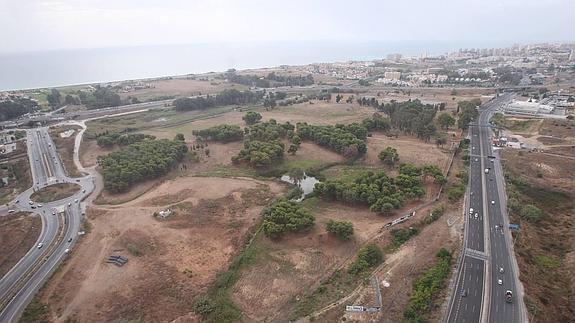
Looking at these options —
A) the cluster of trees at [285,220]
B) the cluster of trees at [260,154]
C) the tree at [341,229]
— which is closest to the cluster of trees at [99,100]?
the cluster of trees at [260,154]

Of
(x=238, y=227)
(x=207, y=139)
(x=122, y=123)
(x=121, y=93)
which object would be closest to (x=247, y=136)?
(x=207, y=139)

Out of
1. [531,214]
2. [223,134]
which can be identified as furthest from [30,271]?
[531,214]

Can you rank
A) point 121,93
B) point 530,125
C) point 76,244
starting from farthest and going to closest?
point 121,93
point 530,125
point 76,244

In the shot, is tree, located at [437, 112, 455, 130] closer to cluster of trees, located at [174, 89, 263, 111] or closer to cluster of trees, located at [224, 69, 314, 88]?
cluster of trees, located at [174, 89, 263, 111]

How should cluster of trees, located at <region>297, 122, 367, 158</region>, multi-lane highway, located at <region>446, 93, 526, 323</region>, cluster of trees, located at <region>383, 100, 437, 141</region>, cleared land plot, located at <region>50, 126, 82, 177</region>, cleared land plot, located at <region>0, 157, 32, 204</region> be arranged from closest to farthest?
multi-lane highway, located at <region>446, 93, 526, 323</region> < cleared land plot, located at <region>0, 157, 32, 204</region> < cleared land plot, located at <region>50, 126, 82, 177</region> < cluster of trees, located at <region>297, 122, 367, 158</region> < cluster of trees, located at <region>383, 100, 437, 141</region>

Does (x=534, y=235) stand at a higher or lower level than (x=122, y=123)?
lower

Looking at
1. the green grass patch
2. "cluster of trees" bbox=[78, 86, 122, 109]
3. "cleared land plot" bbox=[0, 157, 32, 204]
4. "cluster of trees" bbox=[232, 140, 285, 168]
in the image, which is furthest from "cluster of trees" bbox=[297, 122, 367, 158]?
"cluster of trees" bbox=[78, 86, 122, 109]

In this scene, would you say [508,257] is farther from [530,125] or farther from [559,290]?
[530,125]
